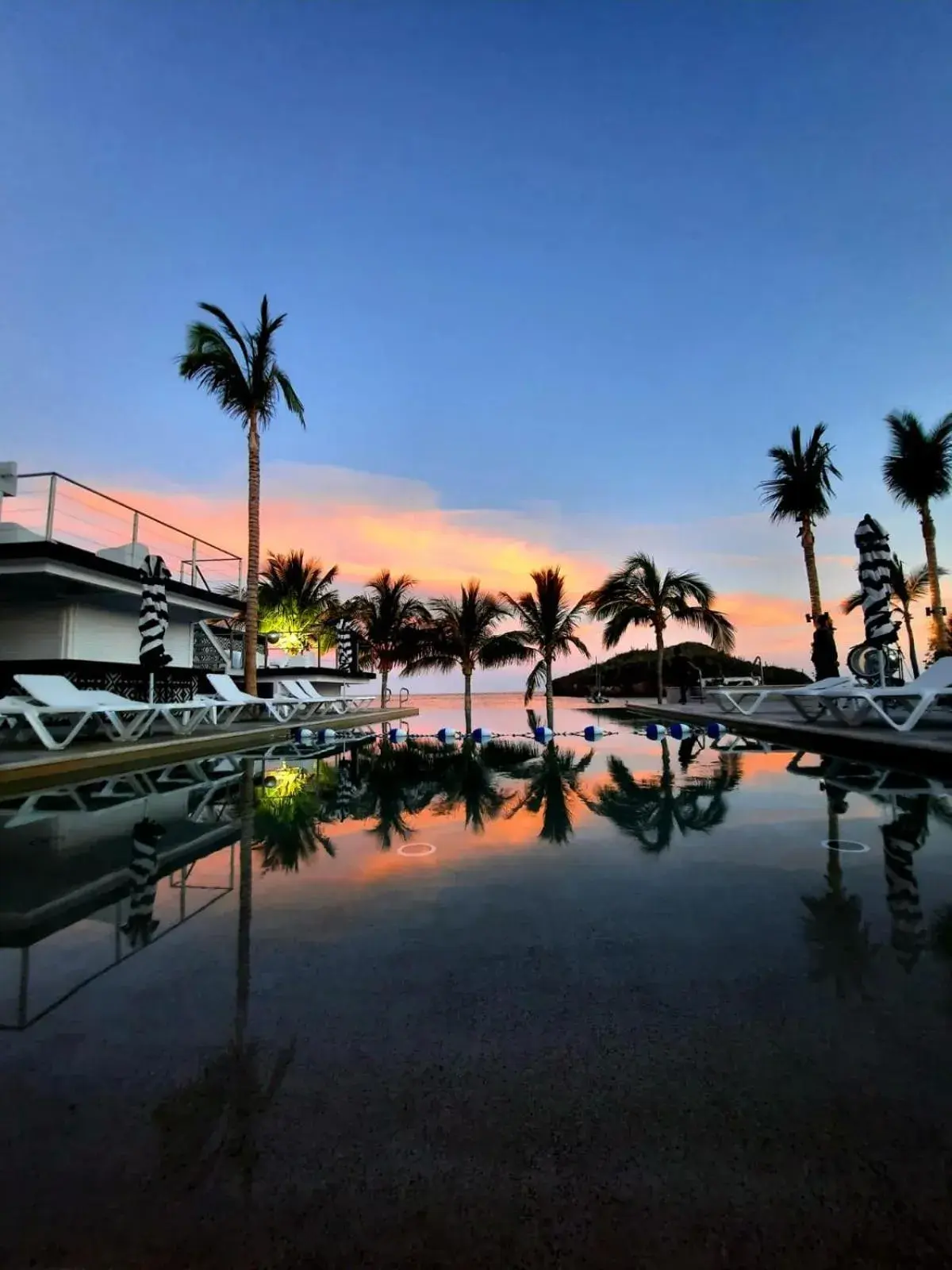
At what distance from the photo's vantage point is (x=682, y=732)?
13.3 meters

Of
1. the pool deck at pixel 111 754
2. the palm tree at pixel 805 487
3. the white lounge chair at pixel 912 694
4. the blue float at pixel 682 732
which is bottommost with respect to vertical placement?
the blue float at pixel 682 732

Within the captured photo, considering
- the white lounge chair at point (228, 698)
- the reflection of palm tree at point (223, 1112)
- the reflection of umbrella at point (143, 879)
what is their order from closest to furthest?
1. the reflection of palm tree at point (223, 1112)
2. the reflection of umbrella at point (143, 879)
3. the white lounge chair at point (228, 698)

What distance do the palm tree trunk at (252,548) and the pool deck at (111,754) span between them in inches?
83.2

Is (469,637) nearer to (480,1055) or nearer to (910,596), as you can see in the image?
(480,1055)

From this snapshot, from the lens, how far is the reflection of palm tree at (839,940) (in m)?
2.19

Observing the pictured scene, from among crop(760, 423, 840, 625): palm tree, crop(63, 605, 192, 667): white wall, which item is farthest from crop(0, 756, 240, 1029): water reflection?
crop(760, 423, 840, 625): palm tree

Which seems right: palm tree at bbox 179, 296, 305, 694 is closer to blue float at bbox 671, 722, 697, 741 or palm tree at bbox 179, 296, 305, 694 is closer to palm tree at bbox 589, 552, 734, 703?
blue float at bbox 671, 722, 697, 741

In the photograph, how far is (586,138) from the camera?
1185cm

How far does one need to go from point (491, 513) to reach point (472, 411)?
5060 millimetres

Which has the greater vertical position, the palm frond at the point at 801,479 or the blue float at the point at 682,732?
the palm frond at the point at 801,479

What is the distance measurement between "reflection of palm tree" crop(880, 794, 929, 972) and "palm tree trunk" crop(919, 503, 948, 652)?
17952 mm

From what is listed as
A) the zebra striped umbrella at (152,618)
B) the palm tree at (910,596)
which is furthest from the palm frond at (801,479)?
the zebra striped umbrella at (152,618)

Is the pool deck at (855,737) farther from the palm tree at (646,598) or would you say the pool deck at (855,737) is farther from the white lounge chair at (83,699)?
the white lounge chair at (83,699)

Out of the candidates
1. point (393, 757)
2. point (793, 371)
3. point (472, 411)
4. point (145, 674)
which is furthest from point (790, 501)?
point (145, 674)
